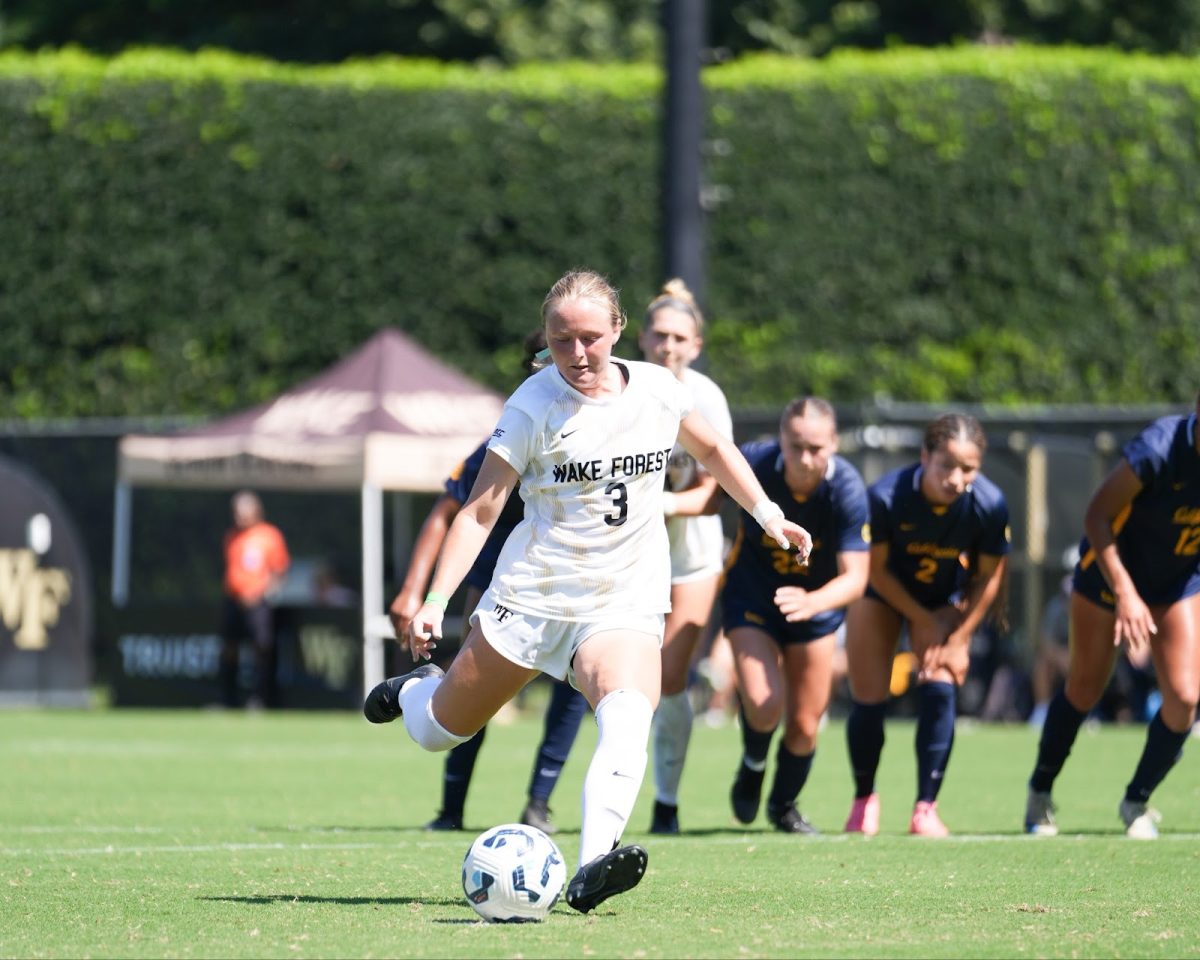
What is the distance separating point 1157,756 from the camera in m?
8.85

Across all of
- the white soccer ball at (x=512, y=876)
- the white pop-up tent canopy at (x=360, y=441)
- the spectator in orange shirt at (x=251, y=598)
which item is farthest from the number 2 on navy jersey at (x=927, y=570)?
the spectator in orange shirt at (x=251, y=598)

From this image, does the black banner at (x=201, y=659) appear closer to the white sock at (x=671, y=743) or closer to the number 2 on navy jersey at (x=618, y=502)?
the white sock at (x=671, y=743)

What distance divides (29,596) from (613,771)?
46.1 feet

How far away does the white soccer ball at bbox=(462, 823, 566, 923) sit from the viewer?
6055 millimetres

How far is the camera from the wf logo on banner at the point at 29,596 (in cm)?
1906

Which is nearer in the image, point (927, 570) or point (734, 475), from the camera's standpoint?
point (734, 475)

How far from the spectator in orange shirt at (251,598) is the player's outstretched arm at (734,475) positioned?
13172 mm

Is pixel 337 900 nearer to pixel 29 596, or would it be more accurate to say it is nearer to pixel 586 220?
pixel 29 596

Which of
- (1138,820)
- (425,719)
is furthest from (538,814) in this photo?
(1138,820)

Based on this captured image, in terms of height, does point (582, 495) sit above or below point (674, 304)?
below

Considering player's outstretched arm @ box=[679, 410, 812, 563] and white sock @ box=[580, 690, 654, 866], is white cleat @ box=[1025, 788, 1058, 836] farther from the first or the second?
white sock @ box=[580, 690, 654, 866]

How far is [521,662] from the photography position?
6.36 metres

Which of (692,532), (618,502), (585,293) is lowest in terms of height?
(692,532)

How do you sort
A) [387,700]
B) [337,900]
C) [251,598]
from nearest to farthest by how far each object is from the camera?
[337,900], [387,700], [251,598]
